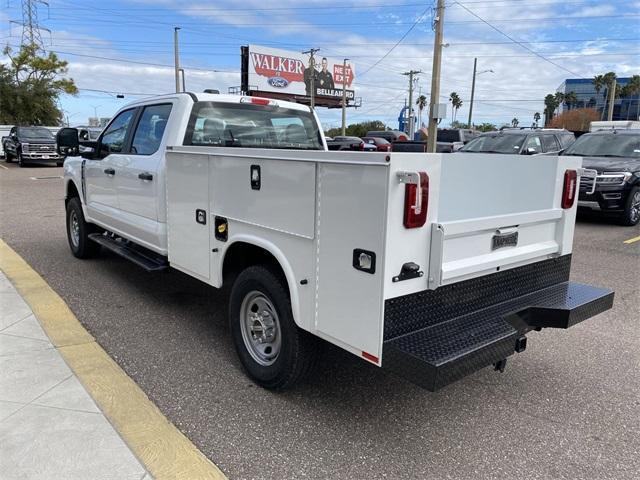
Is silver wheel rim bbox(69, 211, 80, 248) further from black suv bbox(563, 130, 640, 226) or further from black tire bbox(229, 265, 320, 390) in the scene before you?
black suv bbox(563, 130, 640, 226)

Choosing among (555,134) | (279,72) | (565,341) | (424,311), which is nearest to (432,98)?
(555,134)

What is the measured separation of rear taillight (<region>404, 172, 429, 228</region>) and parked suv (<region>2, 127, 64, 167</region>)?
25789mm

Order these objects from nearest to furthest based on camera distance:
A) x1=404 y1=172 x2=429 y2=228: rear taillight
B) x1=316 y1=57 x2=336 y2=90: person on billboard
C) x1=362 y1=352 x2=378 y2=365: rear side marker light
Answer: x1=404 y1=172 x2=429 y2=228: rear taillight, x1=362 y1=352 x2=378 y2=365: rear side marker light, x1=316 y1=57 x2=336 y2=90: person on billboard

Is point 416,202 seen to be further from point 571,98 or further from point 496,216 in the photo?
point 571,98

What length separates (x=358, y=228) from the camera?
2701mm

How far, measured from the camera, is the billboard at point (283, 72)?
61.1m

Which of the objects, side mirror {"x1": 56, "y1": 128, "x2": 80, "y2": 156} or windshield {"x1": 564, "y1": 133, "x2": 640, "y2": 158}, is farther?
windshield {"x1": 564, "y1": 133, "x2": 640, "y2": 158}

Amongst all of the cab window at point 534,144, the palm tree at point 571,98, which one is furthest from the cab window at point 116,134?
the palm tree at point 571,98

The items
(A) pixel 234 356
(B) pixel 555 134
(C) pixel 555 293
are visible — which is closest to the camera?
(C) pixel 555 293

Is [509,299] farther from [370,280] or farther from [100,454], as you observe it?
[100,454]

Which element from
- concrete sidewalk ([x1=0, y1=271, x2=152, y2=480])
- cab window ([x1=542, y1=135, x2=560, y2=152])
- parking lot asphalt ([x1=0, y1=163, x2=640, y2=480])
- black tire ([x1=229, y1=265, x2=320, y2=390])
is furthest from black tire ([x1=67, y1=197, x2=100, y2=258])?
cab window ([x1=542, y1=135, x2=560, y2=152])

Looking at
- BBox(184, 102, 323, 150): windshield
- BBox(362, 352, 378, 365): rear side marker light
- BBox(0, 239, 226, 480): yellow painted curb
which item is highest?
BBox(184, 102, 323, 150): windshield

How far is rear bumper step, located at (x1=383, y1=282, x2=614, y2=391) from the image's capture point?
2.62 metres

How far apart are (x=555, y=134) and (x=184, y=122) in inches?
490
